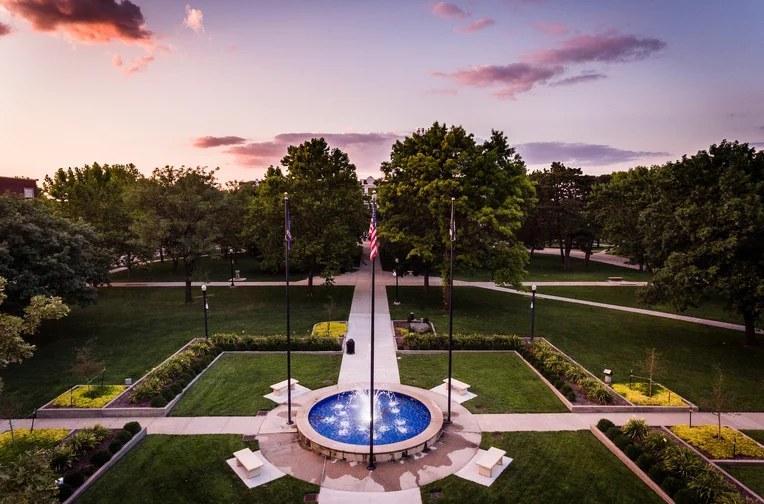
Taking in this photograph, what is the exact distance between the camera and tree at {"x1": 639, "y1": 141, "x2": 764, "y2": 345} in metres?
20.6

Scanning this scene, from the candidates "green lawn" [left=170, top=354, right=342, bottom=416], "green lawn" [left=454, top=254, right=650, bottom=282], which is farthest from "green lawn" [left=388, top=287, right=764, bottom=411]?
"green lawn" [left=170, top=354, right=342, bottom=416]

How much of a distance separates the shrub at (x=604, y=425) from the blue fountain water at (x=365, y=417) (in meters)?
6.18

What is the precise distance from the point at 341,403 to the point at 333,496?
5540mm

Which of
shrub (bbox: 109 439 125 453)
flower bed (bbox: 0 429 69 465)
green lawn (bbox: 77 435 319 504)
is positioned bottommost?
green lawn (bbox: 77 435 319 504)

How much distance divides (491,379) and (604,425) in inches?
217

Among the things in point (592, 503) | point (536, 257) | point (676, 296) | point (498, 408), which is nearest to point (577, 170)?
point (536, 257)

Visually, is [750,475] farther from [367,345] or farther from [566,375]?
[367,345]

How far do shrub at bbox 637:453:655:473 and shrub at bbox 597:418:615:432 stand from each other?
1857mm

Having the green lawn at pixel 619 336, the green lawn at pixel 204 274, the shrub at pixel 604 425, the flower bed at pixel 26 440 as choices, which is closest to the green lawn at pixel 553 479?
the shrub at pixel 604 425

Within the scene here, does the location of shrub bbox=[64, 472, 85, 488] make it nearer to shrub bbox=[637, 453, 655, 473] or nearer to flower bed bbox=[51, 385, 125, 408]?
flower bed bbox=[51, 385, 125, 408]

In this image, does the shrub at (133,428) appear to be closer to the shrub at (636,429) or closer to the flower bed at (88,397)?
the flower bed at (88,397)

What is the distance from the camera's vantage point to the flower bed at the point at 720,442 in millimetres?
13910

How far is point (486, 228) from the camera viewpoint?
101ft


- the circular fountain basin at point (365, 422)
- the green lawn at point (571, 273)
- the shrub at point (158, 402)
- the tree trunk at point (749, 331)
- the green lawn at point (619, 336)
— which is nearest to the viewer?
the circular fountain basin at point (365, 422)
